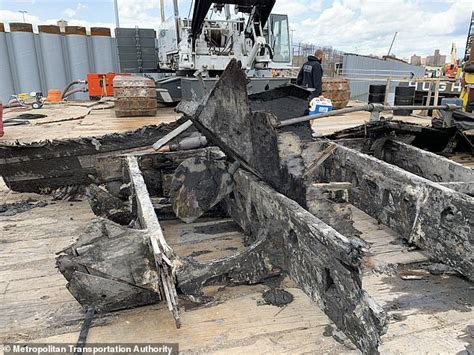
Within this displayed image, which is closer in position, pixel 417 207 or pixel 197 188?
pixel 417 207

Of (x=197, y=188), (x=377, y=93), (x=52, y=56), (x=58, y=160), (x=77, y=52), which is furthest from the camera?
(x=77, y=52)

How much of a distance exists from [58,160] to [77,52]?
1633cm

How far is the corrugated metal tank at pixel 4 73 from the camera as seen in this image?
692 inches

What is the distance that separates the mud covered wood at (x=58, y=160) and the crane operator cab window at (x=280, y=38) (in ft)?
27.2

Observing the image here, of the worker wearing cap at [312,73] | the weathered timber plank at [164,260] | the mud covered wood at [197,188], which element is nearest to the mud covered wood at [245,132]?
the mud covered wood at [197,188]

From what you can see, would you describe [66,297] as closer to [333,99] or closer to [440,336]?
[440,336]

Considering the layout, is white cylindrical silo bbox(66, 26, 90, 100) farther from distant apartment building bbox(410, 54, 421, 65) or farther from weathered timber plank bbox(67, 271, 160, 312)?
distant apartment building bbox(410, 54, 421, 65)

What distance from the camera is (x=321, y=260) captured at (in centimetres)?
239

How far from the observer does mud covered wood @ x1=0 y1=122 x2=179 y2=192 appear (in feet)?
15.4

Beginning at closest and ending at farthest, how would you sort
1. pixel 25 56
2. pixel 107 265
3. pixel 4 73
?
pixel 107 265
pixel 4 73
pixel 25 56

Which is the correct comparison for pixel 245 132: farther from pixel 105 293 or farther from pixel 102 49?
pixel 102 49

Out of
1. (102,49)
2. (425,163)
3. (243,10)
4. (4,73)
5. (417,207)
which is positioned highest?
(243,10)

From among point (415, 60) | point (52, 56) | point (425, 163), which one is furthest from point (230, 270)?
point (415, 60)

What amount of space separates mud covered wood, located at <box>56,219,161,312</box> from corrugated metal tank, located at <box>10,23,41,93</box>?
18.4 meters
